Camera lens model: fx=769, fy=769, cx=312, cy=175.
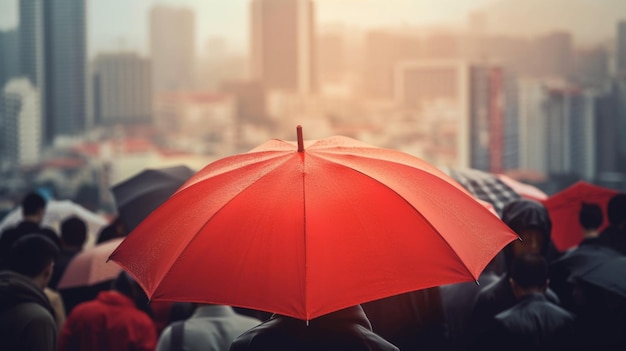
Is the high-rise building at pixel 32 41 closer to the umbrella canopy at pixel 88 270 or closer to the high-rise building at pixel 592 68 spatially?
the high-rise building at pixel 592 68

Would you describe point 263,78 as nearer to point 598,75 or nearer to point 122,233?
point 598,75

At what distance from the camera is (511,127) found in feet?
172

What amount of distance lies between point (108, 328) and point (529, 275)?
4.00 feet

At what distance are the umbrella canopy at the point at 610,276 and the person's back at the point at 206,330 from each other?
92cm

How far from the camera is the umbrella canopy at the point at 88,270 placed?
289cm

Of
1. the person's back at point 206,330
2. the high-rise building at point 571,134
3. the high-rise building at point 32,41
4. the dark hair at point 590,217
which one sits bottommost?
the high-rise building at point 571,134

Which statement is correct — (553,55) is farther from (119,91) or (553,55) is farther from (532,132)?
(119,91)

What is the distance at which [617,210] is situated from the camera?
2.76 metres

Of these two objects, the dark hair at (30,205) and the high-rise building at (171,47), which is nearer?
the dark hair at (30,205)

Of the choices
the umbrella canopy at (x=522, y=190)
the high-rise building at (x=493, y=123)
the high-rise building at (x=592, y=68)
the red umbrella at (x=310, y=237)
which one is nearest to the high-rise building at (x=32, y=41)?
the high-rise building at (x=493, y=123)

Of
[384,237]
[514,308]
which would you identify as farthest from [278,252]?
[514,308]

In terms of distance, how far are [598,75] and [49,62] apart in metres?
38.2

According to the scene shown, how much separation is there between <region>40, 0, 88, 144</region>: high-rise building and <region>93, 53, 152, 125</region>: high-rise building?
1.95 m

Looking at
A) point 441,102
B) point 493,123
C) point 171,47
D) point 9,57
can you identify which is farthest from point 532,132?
point 9,57
